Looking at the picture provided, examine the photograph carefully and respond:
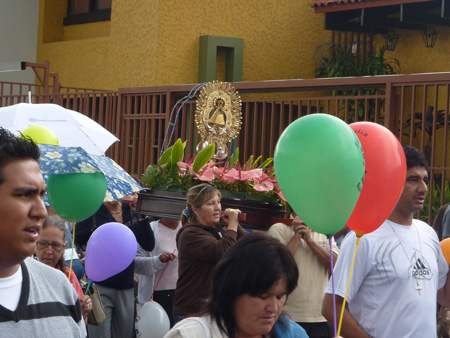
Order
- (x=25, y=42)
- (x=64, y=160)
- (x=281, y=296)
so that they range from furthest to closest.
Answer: (x=25, y=42) < (x=64, y=160) < (x=281, y=296)

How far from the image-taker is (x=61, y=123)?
6887 millimetres

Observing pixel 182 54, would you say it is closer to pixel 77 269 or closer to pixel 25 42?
pixel 25 42

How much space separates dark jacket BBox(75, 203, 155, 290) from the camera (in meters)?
6.66

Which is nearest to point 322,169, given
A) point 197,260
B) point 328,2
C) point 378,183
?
point 378,183

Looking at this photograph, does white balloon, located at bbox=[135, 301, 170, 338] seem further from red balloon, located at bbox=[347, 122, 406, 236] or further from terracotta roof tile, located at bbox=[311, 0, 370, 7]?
terracotta roof tile, located at bbox=[311, 0, 370, 7]

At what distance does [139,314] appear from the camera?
6652 mm

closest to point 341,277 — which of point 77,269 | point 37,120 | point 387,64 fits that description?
point 77,269

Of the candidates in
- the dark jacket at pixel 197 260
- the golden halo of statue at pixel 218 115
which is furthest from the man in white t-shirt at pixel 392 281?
the golden halo of statue at pixel 218 115

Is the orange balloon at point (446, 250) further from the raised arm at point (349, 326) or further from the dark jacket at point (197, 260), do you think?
the dark jacket at point (197, 260)

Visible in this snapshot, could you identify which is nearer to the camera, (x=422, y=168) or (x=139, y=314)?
(x=422, y=168)

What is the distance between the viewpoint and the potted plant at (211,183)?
592 centimetres

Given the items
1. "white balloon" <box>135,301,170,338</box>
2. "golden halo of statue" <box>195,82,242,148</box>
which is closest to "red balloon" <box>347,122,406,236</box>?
"white balloon" <box>135,301,170,338</box>

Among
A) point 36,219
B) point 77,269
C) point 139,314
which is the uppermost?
point 36,219

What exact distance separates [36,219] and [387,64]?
35.1 ft
